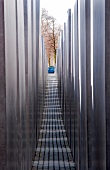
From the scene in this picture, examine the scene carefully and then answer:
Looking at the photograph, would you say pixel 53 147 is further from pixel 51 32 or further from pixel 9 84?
pixel 51 32

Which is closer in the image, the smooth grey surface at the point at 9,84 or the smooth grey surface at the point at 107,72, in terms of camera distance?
the smooth grey surface at the point at 107,72

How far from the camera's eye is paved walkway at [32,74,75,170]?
911 cm

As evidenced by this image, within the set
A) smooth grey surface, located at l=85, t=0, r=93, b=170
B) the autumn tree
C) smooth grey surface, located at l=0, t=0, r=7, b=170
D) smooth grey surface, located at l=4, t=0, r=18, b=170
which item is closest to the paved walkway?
smooth grey surface, located at l=85, t=0, r=93, b=170

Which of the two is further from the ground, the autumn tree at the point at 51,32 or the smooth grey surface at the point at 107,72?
the autumn tree at the point at 51,32

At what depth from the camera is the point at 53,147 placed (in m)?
11.2

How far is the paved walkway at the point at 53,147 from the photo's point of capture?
29.9 feet

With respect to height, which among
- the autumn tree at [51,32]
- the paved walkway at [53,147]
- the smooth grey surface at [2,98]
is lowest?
the paved walkway at [53,147]

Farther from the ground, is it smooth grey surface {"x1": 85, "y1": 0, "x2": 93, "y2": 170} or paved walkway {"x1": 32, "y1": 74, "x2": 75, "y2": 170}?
smooth grey surface {"x1": 85, "y1": 0, "x2": 93, "y2": 170}

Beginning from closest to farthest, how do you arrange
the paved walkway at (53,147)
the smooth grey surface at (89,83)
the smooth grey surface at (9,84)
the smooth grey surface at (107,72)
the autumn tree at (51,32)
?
1. the smooth grey surface at (107,72)
2. the smooth grey surface at (9,84)
3. the smooth grey surface at (89,83)
4. the paved walkway at (53,147)
5. the autumn tree at (51,32)

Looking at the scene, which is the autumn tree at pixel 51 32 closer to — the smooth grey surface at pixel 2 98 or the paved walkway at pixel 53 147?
the paved walkway at pixel 53 147

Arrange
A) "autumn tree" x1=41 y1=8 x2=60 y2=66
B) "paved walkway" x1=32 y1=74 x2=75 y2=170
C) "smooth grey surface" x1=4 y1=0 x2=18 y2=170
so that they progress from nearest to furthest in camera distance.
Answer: "smooth grey surface" x1=4 y1=0 x2=18 y2=170 → "paved walkway" x1=32 y1=74 x2=75 y2=170 → "autumn tree" x1=41 y1=8 x2=60 y2=66

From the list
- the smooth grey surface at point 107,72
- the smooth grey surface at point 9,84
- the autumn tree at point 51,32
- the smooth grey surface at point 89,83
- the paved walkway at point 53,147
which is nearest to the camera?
the smooth grey surface at point 107,72

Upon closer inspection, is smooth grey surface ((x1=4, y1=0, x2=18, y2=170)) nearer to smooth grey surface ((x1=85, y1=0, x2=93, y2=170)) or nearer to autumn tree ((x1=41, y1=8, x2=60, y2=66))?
smooth grey surface ((x1=85, y1=0, x2=93, y2=170))

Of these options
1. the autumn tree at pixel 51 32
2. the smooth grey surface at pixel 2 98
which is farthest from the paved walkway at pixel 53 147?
the autumn tree at pixel 51 32
